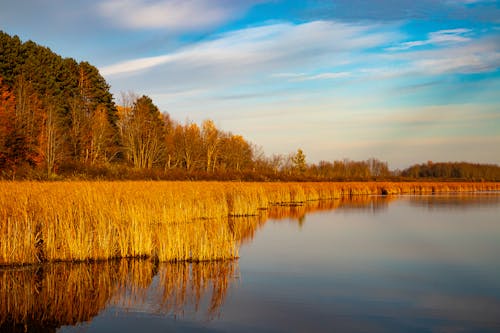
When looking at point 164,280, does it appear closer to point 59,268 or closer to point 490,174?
point 59,268

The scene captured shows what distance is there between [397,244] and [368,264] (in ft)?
9.68

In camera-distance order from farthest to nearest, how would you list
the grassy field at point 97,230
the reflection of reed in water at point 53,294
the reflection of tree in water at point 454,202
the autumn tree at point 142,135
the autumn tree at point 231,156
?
the autumn tree at point 231,156
the autumn tree at point 142,135
the reflection of tree in water at point 454,202
the grassy field at point 97,230
the reflection of reed in water at point 53,294

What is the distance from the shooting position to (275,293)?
6617 millimetres

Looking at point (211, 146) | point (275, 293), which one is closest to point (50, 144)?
point (211, 146)

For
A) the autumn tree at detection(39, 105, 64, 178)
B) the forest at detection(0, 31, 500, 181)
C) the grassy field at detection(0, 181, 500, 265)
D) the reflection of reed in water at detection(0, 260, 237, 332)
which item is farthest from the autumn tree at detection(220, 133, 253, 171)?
the reflection of reed in water at detection(0, 260, 237, 332)

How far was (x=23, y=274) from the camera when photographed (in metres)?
7.00

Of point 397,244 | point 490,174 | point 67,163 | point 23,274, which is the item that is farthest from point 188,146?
point 490,174

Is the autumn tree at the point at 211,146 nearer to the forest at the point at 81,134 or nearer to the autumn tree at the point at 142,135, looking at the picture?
the forest at the point at 81,134

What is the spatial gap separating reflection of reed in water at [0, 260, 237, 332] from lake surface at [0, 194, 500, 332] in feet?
0.05

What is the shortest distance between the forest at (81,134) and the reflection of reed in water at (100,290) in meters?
15.2

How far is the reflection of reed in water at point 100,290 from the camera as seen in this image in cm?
541

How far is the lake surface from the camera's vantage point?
5270 mm

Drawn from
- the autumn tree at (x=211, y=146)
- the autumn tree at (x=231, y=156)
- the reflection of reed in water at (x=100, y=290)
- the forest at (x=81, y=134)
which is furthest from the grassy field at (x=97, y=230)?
the autumn tree at (x=231, y=156)

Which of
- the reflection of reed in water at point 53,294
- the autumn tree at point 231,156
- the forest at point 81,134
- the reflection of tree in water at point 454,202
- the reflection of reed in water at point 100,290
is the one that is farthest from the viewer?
the autumn tree at point 231,156
